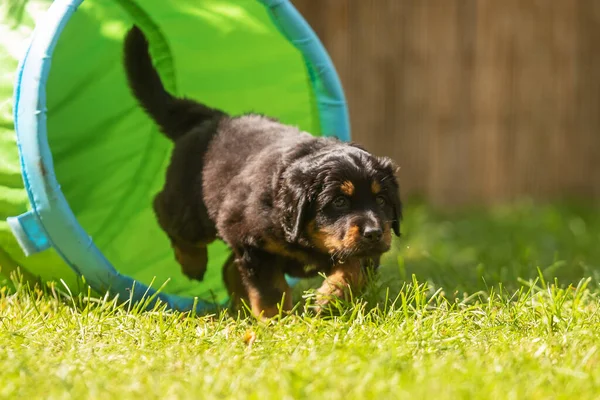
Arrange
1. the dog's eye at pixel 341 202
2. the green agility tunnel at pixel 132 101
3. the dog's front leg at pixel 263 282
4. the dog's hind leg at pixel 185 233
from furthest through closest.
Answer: the green agility tunnel at pixel 132 101 → the dog's hind leg at pixel 185 233 → the dog's front leg at pixel 263 282 → the dog's eye at pixel 341 202

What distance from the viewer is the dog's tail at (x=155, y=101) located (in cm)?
426

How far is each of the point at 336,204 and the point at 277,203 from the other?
0.73ft

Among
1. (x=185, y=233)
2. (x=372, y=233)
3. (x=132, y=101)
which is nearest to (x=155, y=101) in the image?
(x=185, y=233)

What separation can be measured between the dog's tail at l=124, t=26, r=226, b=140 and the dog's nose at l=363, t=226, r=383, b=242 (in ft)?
4.05

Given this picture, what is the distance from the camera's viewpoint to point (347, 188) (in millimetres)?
3383

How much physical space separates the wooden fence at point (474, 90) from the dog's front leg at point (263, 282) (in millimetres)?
4186

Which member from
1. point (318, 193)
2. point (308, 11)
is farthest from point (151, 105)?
point (308, 11)

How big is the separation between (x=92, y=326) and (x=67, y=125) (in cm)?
181

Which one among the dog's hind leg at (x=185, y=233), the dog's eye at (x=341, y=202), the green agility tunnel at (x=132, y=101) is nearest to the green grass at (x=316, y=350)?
the dog's eye at (x=341, y=202)

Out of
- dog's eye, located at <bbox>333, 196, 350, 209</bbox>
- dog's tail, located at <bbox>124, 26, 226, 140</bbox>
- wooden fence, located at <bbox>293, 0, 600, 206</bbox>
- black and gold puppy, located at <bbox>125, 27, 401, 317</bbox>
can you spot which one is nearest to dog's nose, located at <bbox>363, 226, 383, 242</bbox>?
black and gold puppy, located at <bbox>125, 27, 401, 317</bbox>

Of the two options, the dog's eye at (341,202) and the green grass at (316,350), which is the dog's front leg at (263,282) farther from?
the dog's eye at (341,202)

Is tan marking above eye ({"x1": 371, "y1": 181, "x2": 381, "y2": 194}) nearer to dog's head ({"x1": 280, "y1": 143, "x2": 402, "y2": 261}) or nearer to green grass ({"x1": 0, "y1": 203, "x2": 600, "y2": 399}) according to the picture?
dog's head ({"x1": 280, "y1": 143, "x2": 402, "y2": 261})

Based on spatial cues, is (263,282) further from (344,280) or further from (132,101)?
(132,101)

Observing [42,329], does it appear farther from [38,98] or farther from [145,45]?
[145,45]
